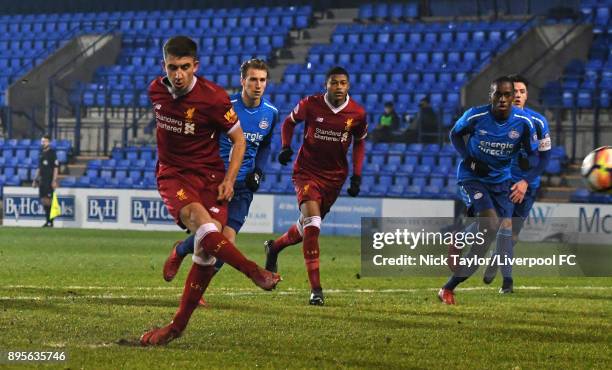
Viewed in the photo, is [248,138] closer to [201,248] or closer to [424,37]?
[201,248]

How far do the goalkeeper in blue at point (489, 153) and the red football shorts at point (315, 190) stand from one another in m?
1.29

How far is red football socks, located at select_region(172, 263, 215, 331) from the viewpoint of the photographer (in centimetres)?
808

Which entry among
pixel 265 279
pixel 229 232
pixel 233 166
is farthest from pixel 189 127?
pixel 229 232

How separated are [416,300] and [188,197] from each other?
4.26 meters

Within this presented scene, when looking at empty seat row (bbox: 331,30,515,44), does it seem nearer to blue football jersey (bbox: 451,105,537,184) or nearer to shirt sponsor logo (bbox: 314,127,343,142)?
blue football jersey (bbox: 451,105,537,184)

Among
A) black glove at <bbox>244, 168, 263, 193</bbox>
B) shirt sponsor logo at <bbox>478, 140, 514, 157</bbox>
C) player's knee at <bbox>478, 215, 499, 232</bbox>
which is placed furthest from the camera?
shirt sponsor logo at <bbox>478, 140, 514, 157</bbox>

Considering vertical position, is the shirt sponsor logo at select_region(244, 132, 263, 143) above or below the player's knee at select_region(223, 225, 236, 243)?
above

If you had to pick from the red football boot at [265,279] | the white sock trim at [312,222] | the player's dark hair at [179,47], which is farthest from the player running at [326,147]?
the red football boot at [265,279]

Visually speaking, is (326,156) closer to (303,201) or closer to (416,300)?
(303,201)

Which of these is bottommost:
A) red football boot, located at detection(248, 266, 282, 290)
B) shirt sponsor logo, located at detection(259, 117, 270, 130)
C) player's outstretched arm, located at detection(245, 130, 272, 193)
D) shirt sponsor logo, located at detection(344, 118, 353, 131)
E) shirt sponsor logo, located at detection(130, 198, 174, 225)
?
shirt sponsor logo, located at detection(130, 198, 174, 225)

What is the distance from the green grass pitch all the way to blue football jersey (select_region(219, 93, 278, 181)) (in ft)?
4.24

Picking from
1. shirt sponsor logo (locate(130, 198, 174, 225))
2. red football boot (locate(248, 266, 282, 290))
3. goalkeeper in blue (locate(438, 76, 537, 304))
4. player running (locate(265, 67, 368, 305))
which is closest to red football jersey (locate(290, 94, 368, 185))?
player running (locate(265, 67, 368, 305))

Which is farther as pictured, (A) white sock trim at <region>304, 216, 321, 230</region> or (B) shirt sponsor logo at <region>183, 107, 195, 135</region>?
(A) white sock trim at <region>304, 216, 321, 230</region>

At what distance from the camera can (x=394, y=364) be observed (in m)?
7.30
